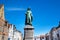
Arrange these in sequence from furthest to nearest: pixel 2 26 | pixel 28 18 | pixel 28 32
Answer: pixel 2 26, pixel 28 18, pixel 28 32

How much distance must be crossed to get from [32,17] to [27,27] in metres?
2.35

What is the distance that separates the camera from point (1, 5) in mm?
61219

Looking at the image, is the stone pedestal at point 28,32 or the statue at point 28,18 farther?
the statue at point 28,18

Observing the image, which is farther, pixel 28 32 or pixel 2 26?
pixel 2 26

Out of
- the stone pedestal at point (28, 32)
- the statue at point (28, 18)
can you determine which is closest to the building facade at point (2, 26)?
the statue at point (28, 18)

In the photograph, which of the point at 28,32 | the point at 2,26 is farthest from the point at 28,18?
the point at 2,26

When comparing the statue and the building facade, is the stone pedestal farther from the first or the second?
the building facade

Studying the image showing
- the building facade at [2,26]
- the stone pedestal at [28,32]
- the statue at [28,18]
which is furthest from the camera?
the building facade at [2,26]

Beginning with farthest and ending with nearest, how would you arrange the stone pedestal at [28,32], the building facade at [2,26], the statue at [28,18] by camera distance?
1. the building facade at [2,26]
2. the statue at [28,18]
3. the stone pedestal at [28,32]

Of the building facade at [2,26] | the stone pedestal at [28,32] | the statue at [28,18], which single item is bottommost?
the stone pedestal at [28,32]

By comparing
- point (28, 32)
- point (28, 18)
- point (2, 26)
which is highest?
point (2, 26)

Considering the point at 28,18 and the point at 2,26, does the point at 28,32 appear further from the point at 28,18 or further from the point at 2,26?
the point at 2,26

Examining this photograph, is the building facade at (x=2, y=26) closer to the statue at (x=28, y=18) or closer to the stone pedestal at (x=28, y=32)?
the statue at (x=28, y=18)

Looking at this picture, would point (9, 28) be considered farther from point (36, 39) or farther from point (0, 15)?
point (36, 39)
